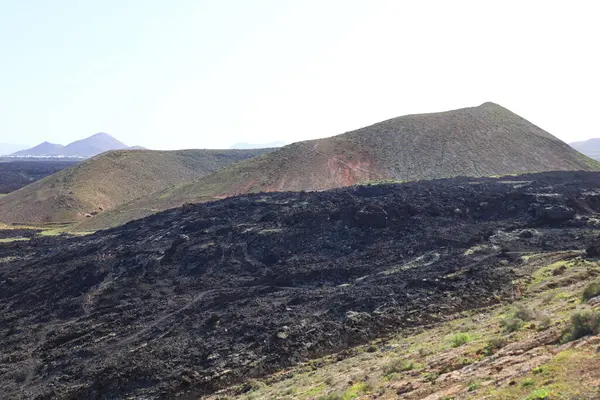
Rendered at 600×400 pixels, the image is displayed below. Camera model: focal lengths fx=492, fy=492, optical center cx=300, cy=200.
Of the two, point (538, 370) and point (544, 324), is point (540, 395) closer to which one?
point (538, 370)

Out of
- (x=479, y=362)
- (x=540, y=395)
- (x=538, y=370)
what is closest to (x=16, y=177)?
(x=479, y=362)

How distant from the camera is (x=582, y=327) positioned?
1261cm

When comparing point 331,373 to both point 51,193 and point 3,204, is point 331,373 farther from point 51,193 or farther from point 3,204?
point 3,204

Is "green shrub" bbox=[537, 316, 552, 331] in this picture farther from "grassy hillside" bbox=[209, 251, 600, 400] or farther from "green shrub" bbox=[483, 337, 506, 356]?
"green shrub" bbox=[483, 337, 506, 356]

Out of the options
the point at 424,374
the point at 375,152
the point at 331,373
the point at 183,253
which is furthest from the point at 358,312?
the point at 375,152

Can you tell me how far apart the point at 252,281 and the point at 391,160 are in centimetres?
5544

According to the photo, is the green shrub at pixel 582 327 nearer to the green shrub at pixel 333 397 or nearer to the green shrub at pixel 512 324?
the green shrub at pixel 512 324

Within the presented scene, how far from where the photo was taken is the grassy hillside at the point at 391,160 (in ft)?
246

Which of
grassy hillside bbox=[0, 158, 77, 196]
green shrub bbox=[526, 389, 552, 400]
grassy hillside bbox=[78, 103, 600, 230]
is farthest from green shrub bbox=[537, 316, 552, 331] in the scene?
grassy hillside bbox=[0, 158, 77, 196]

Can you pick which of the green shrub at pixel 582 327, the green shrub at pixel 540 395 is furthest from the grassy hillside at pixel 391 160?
the green shrub at pixel 540 395

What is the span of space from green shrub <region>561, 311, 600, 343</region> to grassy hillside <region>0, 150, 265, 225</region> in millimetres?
76827

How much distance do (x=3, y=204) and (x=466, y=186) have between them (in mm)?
78609

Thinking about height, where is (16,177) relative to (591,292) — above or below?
above

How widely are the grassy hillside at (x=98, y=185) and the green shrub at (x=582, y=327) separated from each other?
76.8 metres
